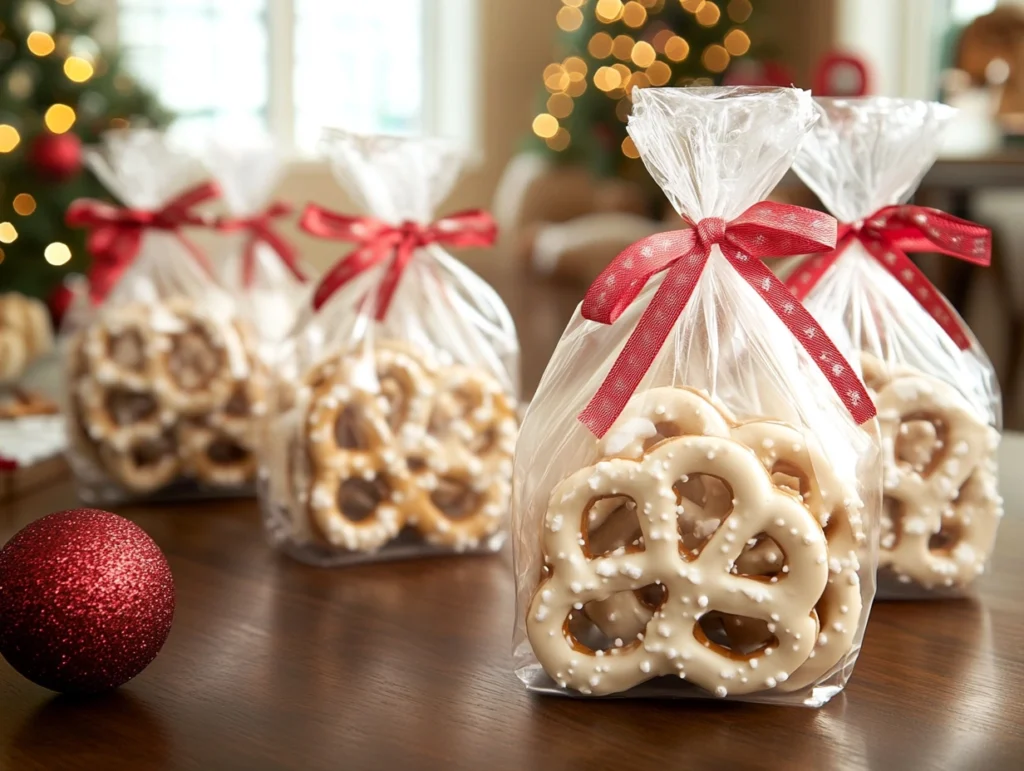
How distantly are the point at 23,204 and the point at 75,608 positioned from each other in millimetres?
3015

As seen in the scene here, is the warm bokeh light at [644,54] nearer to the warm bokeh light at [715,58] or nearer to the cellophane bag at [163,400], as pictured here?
the warm bokeh light at [715,58]

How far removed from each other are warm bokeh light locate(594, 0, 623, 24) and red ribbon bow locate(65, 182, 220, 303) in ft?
13.2

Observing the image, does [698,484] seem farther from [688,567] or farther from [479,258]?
[479,258]

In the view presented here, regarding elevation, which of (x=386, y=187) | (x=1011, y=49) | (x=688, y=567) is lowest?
(x=688, y=567)

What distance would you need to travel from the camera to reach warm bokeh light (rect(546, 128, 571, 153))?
5527mm

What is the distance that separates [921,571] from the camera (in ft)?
3.31

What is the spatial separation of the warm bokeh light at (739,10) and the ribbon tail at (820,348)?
454 centimetres

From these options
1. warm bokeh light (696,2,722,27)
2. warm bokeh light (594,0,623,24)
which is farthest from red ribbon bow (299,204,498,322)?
warm bokeh light (594,0,623,24)

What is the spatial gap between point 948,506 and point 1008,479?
457 millimetres

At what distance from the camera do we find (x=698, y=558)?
78 cm

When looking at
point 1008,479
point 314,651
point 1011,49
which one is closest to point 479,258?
point 1011,49

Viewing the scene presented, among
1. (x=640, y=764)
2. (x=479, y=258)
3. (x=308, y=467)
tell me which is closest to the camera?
(x=640, y=764)

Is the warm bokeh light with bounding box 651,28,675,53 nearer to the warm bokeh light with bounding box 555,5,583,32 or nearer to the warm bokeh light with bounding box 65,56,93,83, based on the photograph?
the warm bokeh light with bounding box 555,5,583,32

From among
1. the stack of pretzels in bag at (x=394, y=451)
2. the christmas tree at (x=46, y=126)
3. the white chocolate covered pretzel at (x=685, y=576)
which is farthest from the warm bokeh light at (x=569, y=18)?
the white chocolate covered pretzel at (x=685, y=576)
